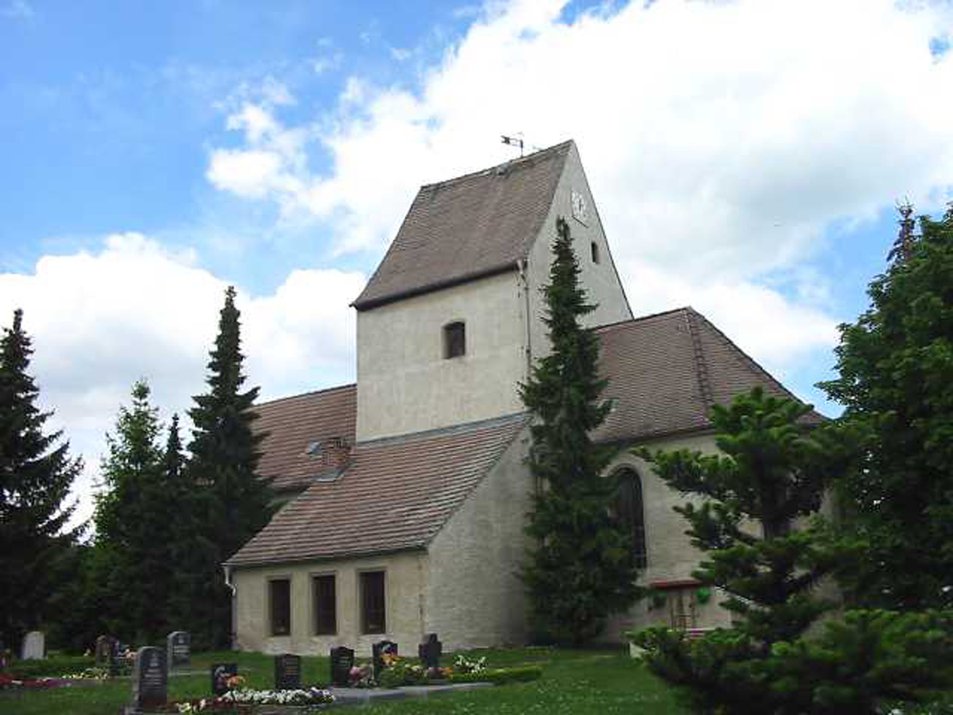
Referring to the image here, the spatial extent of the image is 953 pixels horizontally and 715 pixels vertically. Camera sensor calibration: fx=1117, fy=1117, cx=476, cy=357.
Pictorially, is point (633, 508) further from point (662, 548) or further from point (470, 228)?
point (470, 228)

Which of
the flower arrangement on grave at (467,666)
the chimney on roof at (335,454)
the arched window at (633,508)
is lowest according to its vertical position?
the flower arrangement on grave at (467,666)

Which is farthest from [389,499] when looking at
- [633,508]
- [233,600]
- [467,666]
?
[467,666]

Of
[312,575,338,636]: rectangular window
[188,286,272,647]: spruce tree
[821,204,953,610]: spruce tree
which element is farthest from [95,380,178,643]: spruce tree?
[821,204,953,610]: spruce tree

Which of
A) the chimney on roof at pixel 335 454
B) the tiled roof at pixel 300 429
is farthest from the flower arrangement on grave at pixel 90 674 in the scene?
the tiled roof at pixel 300 429

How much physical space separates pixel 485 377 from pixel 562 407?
16.9ft

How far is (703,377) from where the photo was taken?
98.7 ft

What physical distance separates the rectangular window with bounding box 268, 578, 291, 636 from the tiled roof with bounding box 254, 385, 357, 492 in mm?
4904

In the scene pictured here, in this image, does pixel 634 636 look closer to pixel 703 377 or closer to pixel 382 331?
pixel 703 377

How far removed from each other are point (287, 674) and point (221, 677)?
1.13 metres

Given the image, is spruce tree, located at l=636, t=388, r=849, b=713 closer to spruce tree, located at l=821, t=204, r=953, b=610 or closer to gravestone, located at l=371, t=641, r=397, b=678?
spruce tree, located at l=821, t=204, r=953, b=610

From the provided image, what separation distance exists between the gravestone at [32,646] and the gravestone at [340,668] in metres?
16.1

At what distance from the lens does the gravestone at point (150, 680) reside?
1841 centimetres

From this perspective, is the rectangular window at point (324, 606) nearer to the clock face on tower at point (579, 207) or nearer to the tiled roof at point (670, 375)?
the tiled roof at point (670, 375)

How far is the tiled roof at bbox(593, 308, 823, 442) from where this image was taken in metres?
29.4
